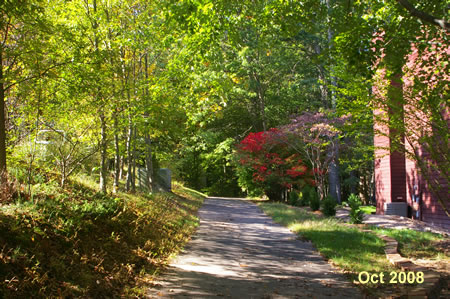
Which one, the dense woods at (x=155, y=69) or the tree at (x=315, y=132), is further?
the tree at (x=315, y=132)

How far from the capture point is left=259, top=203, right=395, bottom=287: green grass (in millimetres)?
6229

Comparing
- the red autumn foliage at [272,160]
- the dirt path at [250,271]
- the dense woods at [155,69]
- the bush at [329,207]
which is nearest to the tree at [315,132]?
the red autumn foliage at [272,160]

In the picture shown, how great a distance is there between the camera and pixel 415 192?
12727 mm

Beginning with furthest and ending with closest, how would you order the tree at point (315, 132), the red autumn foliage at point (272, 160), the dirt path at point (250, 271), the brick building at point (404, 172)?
1. the red autumn foliage at point (272, 160)
2. the tree at point (315, 132)
3. the brick building at point (404, 172)
4. the dirt path at point (250, 271)

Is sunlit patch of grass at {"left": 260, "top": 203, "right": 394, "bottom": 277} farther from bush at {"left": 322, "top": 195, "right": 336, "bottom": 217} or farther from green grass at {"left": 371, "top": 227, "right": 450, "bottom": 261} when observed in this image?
bush at {"left": 322, "top": 195, "right": 336, "bottom": 217}

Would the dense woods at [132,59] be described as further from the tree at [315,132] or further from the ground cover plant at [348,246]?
the tree at [315,132]

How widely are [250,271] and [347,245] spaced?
2.93m

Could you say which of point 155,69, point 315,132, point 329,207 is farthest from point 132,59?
point 315,132

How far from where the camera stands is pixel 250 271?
593 cm

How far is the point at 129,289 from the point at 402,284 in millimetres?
3605

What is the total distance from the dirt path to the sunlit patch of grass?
0.29 meters

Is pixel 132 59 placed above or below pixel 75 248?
above

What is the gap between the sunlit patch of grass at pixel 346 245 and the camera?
6.29 metres

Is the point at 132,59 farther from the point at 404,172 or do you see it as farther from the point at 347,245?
the point at 404,172
